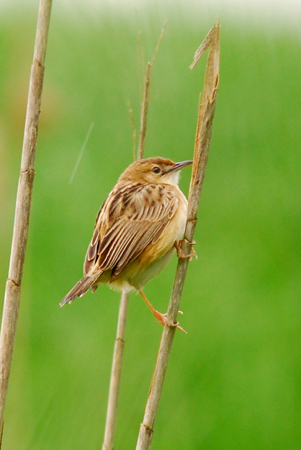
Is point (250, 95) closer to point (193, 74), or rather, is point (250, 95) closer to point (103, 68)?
point (193, 74)

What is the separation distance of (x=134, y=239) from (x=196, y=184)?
0.75 meters

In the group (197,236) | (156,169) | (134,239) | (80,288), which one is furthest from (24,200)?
(197,236)

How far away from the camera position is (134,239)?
2922 millimetres

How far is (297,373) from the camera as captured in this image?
3803 mm

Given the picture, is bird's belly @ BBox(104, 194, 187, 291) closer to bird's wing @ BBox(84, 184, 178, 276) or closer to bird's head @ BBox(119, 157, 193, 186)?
bird's wing @ BBox(84, 184, 178, 276)

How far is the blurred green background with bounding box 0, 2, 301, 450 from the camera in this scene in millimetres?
3250

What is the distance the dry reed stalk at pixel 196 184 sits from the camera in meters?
2.13

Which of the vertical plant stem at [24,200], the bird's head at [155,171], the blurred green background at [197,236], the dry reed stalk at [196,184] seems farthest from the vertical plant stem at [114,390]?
the bird's head at [155,171]

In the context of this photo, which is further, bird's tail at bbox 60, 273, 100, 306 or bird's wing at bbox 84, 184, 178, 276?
bird's wing at bbox 84, 184, 178, 276

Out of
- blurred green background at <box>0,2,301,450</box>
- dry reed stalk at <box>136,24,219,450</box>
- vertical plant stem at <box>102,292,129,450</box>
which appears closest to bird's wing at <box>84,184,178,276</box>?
vertical plant stem at <box>102,292,129,450</box>

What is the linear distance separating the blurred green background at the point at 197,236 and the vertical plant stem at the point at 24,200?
78cm

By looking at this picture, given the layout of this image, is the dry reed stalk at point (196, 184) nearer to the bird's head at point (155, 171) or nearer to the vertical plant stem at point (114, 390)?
the vertical plant stem at point (114, 390)

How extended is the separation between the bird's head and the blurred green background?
1.43 ft

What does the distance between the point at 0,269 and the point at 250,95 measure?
6.15 ft
